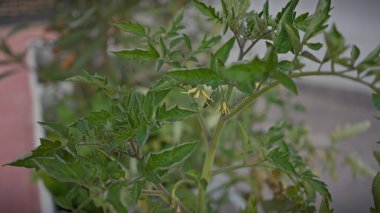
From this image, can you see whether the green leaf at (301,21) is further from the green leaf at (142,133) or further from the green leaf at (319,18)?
the green leaf at (142,133)

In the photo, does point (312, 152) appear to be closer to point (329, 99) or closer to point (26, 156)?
point (26, 156)

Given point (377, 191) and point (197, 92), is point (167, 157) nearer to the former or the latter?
point (197, 92)

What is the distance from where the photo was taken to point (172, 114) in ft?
1.00

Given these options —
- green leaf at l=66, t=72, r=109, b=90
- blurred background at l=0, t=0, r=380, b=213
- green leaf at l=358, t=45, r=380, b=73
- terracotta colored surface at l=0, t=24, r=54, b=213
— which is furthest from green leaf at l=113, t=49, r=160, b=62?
terracotta colored surface at l=0, t=24, r=54, b=213

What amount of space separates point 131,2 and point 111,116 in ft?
2.19

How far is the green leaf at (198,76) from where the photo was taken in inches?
9.6

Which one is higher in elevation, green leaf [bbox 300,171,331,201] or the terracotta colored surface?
green leaf [bbox 300,171,331,201]

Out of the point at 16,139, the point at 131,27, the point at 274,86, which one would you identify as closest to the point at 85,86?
the point at 16,139

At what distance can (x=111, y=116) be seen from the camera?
1.02ft

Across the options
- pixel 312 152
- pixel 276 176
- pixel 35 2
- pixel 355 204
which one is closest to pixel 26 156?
pixel 276 176

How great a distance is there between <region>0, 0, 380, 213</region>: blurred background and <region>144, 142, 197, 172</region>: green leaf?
13.7 inches

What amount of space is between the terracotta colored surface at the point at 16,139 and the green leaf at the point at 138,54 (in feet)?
1.75

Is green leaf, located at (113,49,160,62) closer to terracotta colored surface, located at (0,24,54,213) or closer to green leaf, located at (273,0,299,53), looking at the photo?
green leaf, located at (273,0,299,53)

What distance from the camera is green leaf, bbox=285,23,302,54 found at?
26 cm
